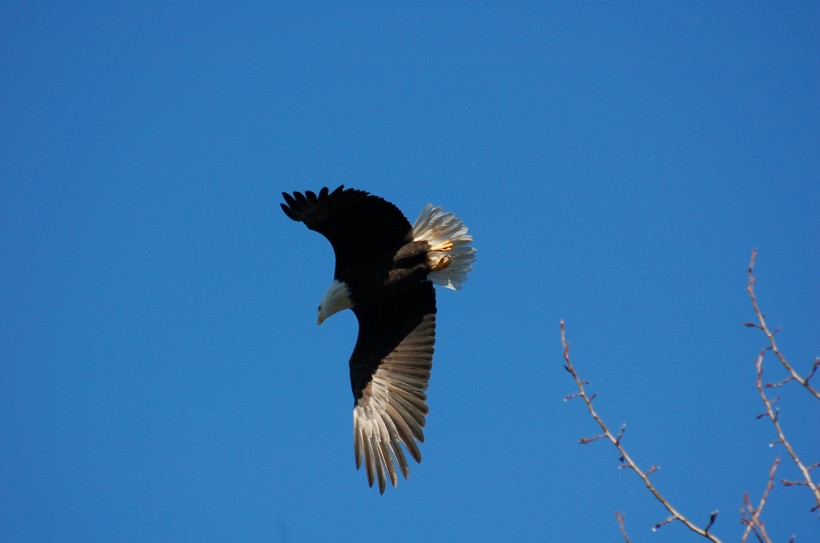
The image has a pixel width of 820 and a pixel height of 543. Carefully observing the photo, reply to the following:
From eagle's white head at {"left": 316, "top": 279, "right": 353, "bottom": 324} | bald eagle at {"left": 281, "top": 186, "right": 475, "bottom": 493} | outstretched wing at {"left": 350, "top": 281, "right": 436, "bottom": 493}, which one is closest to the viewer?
bald eagle at {"left": 281, "top": 186, "right": 475, "bottom": 493}

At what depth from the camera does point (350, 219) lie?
6074mm

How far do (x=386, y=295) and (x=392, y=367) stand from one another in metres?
0.62

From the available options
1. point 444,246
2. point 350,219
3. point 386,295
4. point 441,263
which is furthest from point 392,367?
point 350,219

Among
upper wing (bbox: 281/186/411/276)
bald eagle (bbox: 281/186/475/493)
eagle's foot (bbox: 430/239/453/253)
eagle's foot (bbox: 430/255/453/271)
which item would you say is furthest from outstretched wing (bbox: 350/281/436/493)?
upper wing (bbox: 281/186/411/276)

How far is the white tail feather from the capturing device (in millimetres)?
6793

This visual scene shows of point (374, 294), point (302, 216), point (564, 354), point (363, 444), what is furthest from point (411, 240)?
point (564, 354)

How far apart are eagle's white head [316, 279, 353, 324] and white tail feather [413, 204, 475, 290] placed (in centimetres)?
69

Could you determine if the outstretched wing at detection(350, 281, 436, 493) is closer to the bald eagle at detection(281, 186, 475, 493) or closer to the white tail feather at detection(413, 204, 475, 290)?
the bald eagle at detection(281, 186, 475, 493)

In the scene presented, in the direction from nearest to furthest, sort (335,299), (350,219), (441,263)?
(350,219), (335,299), (441,263)

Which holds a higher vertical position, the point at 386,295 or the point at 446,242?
the point at 446,242

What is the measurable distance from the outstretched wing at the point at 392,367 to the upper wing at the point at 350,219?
0.63 meters

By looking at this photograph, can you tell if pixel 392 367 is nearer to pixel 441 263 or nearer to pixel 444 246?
pixel 441 263

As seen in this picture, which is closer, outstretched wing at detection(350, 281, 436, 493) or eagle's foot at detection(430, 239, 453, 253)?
outstretched wing at detection(350, 281, 436, 493)

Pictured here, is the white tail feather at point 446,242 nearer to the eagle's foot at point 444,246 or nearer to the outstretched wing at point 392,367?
the eagle's foot at point 444,246
